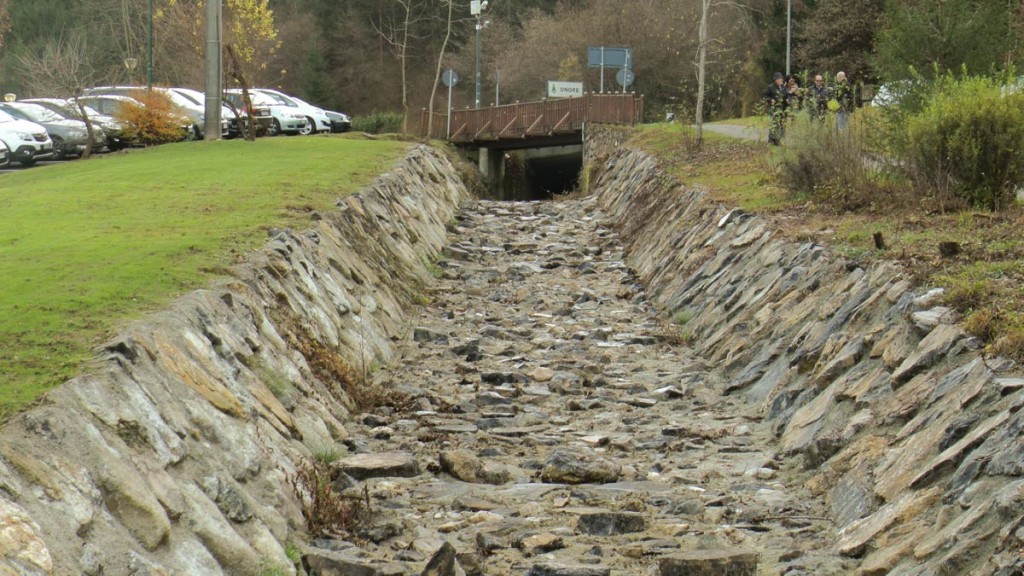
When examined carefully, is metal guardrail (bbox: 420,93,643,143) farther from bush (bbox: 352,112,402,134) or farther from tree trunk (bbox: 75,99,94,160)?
tree trunk (bbox: 75,99,94,160)

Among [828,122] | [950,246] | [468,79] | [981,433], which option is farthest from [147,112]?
[468,79]

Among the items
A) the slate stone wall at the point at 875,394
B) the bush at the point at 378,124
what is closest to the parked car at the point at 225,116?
the bush at the point at 378,124

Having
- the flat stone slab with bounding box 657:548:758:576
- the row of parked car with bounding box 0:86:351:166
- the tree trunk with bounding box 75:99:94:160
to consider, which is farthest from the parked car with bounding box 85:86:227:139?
the flat stone slab with bounding box 657:548:758:576

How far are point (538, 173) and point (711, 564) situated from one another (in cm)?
4307

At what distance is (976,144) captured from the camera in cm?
1378

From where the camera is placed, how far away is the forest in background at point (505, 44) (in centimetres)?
1880

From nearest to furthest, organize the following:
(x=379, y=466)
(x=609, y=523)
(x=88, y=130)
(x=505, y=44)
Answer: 1. (x=609, y=523)
2. (x=379, y=466)
3. (x=88, y=130)
4. (x=505, y=44)

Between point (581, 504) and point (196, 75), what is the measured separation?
48509 millimetres

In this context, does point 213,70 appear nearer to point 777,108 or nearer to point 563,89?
point 777,108

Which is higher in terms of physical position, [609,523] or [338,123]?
[338,123]

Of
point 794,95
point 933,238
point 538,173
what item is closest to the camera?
point 933,238

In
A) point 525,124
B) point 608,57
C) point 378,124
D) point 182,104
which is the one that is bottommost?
point 378,124

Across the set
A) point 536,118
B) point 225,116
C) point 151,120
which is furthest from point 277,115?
point 151,120

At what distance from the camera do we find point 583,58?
5638 centimetres
